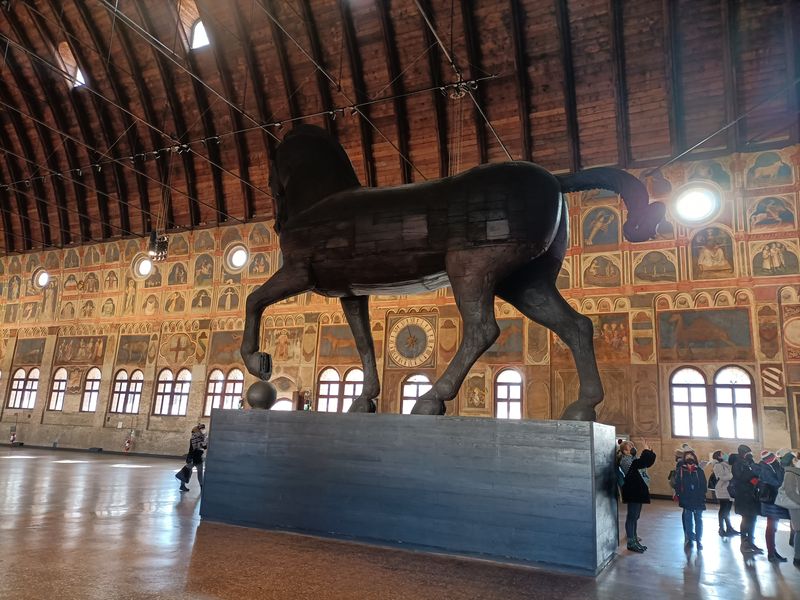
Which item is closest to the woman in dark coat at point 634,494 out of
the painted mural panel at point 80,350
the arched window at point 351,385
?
the arched window at point 351,385

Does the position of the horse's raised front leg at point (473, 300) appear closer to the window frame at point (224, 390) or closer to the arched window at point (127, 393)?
the window frame at point (224, 390)

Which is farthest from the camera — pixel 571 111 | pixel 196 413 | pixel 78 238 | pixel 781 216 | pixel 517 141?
pixel 78 238

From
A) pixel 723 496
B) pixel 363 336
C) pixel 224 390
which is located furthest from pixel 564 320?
pixel 224 390

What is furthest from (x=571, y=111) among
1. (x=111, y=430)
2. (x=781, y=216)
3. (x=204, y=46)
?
(x=111, y=430)

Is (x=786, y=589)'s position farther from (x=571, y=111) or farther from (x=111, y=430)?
(x=111, y=430)

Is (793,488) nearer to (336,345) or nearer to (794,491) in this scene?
(794,491)

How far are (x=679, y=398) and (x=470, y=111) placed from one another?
1082cm

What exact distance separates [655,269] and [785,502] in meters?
10.6

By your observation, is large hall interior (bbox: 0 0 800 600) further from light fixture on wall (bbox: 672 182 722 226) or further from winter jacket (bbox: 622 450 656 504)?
winter jacket (bbox: 622 450 656 504)

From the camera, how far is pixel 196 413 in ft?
69.8

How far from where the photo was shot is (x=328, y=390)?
19531mm

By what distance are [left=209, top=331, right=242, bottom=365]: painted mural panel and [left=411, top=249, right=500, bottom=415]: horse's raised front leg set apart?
57.9 ft

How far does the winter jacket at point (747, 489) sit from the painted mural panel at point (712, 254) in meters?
9.83

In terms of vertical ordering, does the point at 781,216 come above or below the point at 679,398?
above
